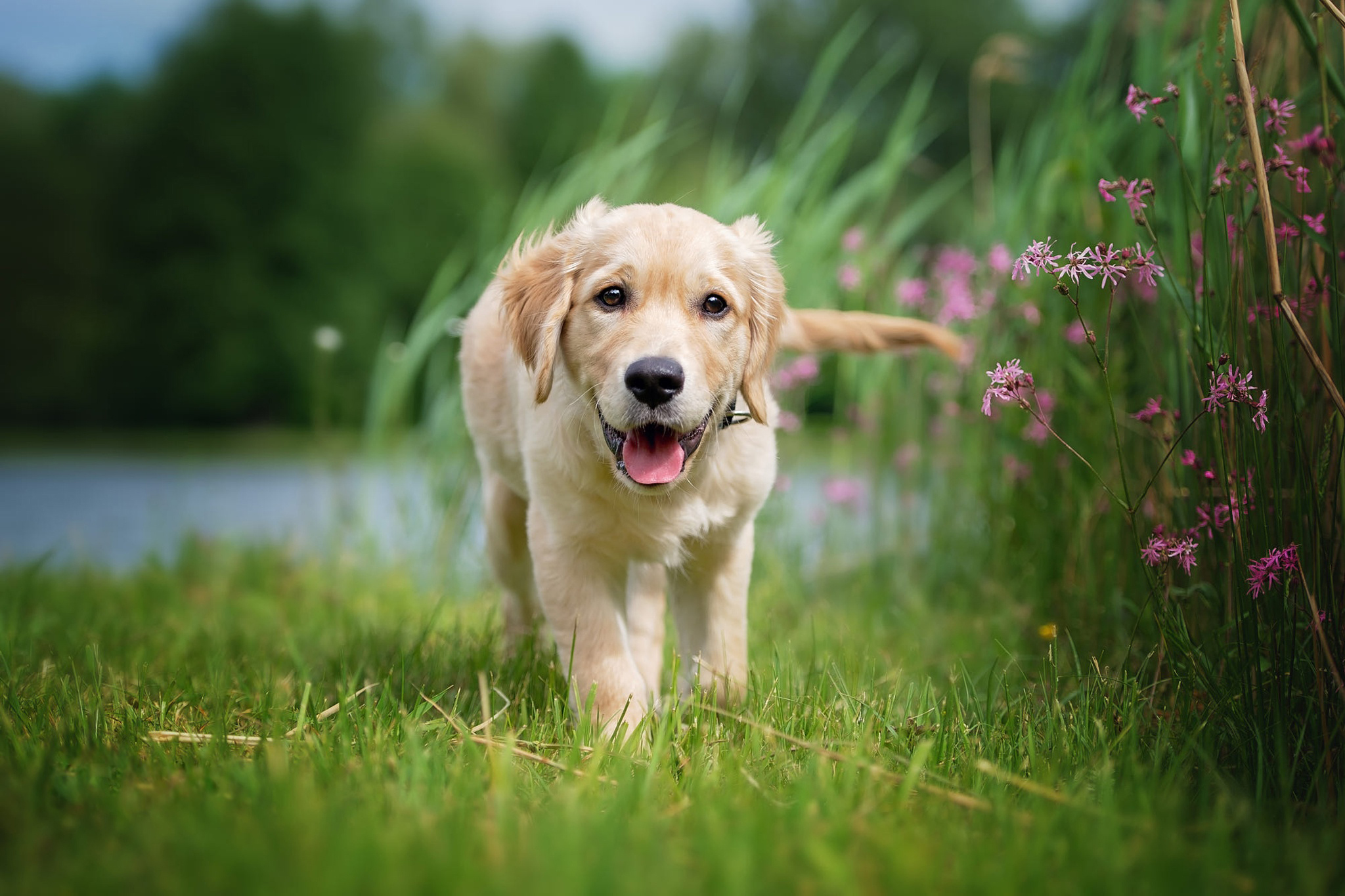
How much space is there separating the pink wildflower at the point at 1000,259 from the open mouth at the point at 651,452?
78.1 inches

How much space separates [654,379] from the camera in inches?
86.6

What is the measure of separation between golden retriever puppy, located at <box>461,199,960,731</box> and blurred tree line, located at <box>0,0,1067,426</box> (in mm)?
12900

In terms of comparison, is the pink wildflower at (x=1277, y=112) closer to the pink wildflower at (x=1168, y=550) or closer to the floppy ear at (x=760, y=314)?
the pink wildflower at (x=1168, y=550)

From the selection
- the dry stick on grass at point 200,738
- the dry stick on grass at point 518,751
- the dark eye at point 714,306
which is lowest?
the dry stick on grass at point 200,738

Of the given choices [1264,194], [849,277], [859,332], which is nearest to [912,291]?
[849,277]

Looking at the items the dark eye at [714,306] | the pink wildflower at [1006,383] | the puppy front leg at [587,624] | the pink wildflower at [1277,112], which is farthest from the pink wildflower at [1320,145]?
the puppy front leg at [587,624]

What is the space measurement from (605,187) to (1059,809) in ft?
11.5

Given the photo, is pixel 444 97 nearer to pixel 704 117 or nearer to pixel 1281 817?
pixel 704 117

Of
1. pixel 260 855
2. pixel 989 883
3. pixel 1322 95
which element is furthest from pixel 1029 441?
pixel 260 855

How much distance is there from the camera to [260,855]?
1305 mm

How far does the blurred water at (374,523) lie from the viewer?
4816 mm

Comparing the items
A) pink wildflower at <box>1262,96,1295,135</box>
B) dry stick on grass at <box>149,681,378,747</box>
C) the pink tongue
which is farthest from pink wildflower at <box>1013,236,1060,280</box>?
dry stick on grass at <box>149,681,378,747</box>

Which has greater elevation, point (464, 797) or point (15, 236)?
point (15, 236)

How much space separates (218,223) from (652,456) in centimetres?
1853
